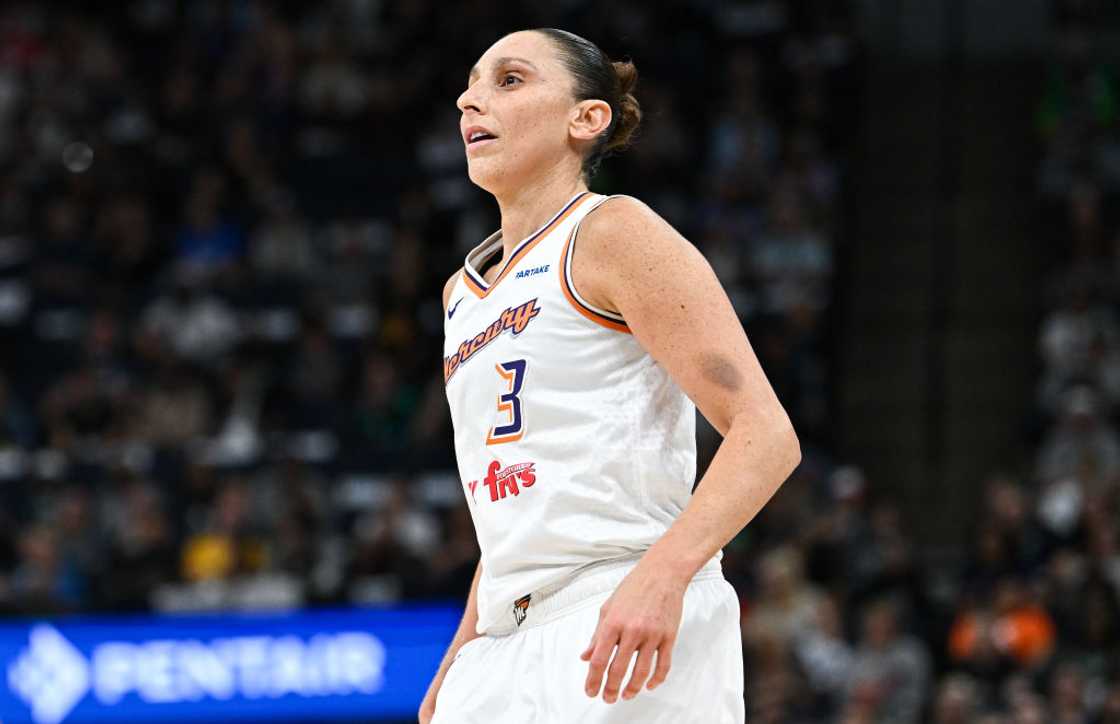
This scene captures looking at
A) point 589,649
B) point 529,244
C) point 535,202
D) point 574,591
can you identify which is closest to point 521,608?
point 574,591

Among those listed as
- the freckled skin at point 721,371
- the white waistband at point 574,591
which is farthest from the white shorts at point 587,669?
the freckled skin at point 721,371

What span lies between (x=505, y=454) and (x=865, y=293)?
42.9ft

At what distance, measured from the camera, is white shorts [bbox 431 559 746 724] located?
3.44 m

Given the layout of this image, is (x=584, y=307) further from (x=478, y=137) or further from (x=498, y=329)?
(x=478, y=137)

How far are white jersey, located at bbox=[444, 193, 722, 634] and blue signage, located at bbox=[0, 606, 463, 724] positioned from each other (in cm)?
821

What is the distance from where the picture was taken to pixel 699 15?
1766cm

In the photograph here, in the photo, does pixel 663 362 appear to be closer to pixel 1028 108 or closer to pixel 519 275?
pixel 519 275

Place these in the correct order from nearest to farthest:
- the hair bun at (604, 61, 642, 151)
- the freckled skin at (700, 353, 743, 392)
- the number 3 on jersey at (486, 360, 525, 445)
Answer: the freckled skin at (700, 353, 743, 392), the number 3 on jersey at (486, 360, 525, 445), the hair bun at (604, 61, 642, 151)

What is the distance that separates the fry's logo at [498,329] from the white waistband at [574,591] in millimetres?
539

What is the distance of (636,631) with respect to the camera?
10.3 ft

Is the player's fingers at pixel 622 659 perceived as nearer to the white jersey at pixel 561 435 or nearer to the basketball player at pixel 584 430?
the basketball player at pixel 584 430

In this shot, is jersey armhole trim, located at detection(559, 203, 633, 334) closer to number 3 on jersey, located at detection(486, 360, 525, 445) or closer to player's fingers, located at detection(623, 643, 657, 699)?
number 3 on jersey, located at detection(486, 360, 525, 445)

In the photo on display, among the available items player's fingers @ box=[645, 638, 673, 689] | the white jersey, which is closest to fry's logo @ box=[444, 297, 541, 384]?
the white jersey

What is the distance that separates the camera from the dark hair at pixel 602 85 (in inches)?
153
